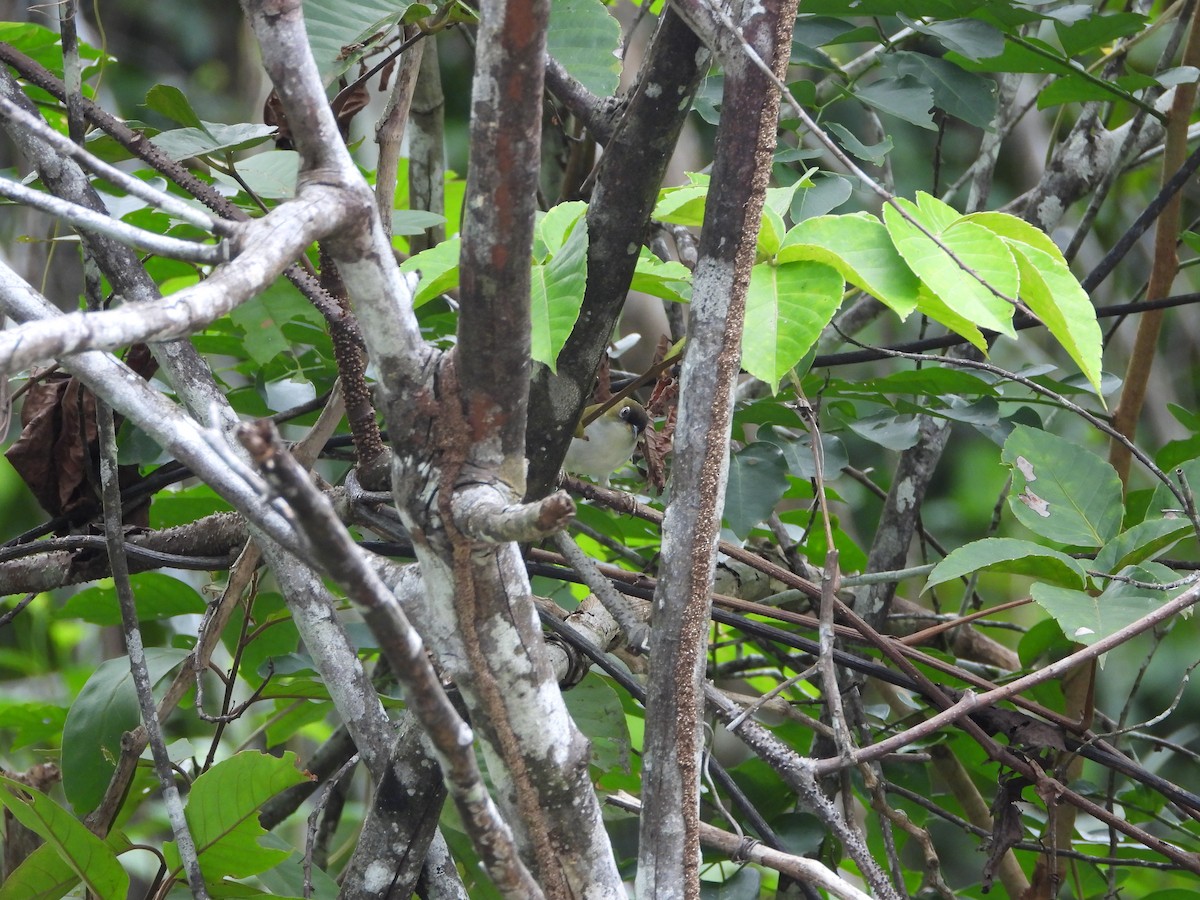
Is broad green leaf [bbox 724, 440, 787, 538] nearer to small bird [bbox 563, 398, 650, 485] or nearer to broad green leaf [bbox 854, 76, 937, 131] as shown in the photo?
broad green leaf [bbox 854, 76, 937, 131]

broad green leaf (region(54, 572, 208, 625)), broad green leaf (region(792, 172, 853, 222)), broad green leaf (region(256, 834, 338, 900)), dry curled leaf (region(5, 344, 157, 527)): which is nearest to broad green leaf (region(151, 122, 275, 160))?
dry curled leaf (region(5, 344, 157, 527))

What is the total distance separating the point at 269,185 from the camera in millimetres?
1155

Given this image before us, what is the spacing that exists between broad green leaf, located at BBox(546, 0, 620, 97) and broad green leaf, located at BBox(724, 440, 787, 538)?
0.51 m

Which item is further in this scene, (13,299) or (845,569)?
(845,569)

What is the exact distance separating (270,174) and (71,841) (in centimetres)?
71

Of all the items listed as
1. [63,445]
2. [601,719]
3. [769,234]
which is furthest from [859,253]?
[63,445]

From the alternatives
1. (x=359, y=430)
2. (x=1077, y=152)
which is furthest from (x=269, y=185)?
(x=1077, y=152)

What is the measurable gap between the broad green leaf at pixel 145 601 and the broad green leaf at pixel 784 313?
108 centimetres

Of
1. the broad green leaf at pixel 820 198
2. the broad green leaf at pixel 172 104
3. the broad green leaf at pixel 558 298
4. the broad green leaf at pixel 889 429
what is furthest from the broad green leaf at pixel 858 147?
the broad green leaf at pixel 172 104

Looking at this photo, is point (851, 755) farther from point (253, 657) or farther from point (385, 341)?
point (253, 657)

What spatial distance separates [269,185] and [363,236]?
58 cm

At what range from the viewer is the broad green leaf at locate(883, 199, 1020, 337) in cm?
75

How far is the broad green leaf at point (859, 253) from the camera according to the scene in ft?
2.63

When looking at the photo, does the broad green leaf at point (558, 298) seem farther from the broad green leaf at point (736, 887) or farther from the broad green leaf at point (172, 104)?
the broad green leaf at point (736, 887)
